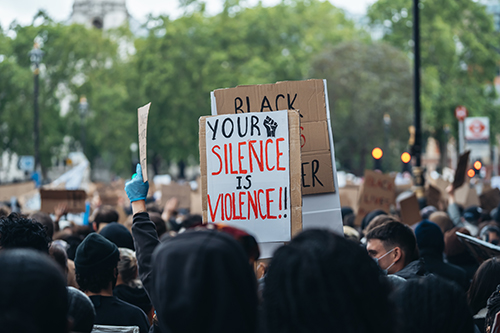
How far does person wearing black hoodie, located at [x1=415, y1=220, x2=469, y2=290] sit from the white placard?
175 centimetres

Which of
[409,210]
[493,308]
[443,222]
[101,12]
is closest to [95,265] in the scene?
[493,308]

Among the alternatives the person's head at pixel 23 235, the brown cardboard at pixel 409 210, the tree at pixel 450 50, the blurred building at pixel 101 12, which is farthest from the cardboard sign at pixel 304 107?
the blurred building at pixel 101 12

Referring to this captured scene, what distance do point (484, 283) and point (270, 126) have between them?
153 centimetres

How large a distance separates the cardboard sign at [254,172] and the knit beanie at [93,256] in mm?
628

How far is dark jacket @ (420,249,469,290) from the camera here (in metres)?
5.34

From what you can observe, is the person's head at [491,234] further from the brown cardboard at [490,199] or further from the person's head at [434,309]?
the brown cardboard at [490,199]

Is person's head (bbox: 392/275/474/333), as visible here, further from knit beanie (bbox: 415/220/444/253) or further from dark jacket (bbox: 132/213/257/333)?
knit beanie (bbox: 415/220/444/253)

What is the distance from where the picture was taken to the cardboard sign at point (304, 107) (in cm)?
465

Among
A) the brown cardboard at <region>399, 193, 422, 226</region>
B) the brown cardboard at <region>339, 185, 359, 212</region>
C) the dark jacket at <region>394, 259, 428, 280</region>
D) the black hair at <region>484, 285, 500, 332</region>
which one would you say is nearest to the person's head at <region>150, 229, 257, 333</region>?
the black hair at <region>484, 285, 500, 332</region>

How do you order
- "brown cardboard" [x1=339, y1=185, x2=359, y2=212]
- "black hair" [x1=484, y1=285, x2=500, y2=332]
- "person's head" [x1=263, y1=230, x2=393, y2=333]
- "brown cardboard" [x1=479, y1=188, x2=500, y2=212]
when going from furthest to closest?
"brown cardboard" [x1=339, y1=185, x2=359, y2=212] → "brown cardboard" [x1=479, y1=188, x2=500, y2=212] → "black hair" [x1=484, y1=285, x2=500, y2=332] → "person's head" [x1=263, y1=230, x2=393, y2=333]

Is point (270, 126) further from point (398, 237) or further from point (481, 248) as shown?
point (481, 248)

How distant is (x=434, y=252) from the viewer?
5.41m

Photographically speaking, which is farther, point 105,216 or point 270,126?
point 105,216

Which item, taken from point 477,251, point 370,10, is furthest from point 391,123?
point 477,251
